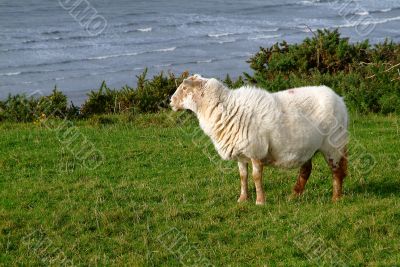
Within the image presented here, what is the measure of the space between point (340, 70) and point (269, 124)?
13.1 metres

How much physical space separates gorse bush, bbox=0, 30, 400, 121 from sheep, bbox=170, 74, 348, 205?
27.4 feet

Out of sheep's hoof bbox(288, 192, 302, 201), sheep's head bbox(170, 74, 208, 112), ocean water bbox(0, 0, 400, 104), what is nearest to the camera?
sheep's head bbox(170, 74, 208, 112)

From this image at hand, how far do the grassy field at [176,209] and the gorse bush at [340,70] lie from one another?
11.8 feet

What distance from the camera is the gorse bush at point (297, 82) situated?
69.4 ft

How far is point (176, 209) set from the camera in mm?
12055

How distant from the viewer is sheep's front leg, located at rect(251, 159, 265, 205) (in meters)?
12.3

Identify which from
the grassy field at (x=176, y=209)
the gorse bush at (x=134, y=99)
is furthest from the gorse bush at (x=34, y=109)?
the grassy field at (x=176, y=209)

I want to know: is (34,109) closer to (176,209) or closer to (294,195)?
(176,209)

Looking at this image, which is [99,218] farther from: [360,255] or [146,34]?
[146,34]

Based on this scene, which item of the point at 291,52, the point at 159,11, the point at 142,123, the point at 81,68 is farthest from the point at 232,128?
the point at 159,11

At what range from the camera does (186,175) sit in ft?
47.1

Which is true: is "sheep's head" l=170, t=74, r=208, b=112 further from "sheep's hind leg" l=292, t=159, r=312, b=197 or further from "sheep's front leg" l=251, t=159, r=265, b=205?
"sheep's hind leg" l=292, t=159, r=312, b=197

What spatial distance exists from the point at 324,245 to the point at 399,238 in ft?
3.38

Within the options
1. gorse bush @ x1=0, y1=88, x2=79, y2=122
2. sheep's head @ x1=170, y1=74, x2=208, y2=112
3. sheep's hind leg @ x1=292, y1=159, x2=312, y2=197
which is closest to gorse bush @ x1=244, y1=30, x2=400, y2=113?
gorse bush @ x1=0, y1=88, x2=79, y2=122
